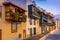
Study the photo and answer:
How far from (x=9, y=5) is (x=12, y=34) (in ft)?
6.41

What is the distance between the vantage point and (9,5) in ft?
25.7

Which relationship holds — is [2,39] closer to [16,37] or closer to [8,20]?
[8,20]

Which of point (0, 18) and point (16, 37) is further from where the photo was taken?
point (16, 37)

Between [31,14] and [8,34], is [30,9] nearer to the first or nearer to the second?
[31,14]

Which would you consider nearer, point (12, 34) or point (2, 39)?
point (2, 39)

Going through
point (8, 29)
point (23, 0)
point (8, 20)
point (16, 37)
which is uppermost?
point (23, 0)

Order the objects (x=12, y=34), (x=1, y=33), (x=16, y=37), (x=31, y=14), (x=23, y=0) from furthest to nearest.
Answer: (x=31, y=14)
(x=23, y=0)
(x=16, y=37)
(x=12, y=34)
(x=1, y=33)

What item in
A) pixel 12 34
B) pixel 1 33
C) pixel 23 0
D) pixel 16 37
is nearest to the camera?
pixel 1 33

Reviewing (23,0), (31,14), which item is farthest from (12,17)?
(31,14)

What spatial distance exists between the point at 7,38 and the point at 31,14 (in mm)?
5627

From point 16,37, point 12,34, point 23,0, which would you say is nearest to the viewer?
point 12,34

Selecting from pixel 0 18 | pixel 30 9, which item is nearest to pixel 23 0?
pixel 30 9

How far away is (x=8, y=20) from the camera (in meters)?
7.96

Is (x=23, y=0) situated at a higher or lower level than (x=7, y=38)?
higher
